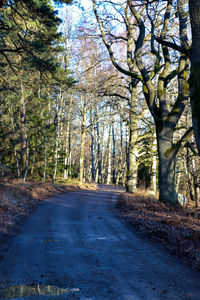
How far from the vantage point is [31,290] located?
364cm

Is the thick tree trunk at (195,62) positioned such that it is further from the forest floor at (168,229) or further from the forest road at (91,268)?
the forest road at (91,268)

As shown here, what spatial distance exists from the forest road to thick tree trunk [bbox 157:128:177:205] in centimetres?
413

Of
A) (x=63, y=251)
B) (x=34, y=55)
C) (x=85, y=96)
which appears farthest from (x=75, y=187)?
(x=63, y=251)

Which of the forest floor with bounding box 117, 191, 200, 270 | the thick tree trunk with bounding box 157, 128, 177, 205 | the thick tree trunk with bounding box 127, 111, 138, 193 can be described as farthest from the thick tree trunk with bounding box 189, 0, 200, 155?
the thick tree trunk with bounding box 127, 111, 138, 193

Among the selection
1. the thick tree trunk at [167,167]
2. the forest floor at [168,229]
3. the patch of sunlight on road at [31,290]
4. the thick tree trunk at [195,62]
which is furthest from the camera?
the thick tree trunk at [167,167]

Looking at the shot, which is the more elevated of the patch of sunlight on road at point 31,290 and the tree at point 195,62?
the tree at point 195,62

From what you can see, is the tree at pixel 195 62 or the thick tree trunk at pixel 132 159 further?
the thick tree trunk at pixel 132 159

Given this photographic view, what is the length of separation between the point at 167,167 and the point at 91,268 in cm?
721

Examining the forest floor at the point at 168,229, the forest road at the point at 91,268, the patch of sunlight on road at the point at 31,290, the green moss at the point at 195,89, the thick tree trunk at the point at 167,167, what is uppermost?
the green moss at the point at 195,89

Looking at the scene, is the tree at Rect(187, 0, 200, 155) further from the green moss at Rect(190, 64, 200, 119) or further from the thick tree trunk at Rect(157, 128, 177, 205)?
the thick tree trunk at Rect(157, 128, 177, 205)

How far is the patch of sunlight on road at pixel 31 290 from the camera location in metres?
3.51

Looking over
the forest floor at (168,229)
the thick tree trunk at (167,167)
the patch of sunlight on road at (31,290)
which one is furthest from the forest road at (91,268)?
the thick tree trunk at (167,167)

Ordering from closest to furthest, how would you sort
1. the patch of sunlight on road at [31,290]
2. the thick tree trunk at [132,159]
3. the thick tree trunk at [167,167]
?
the patch of sunlight on road at [31,290] < the thick tree trunk at [167,167] < the thick tree trunk at [132,159]

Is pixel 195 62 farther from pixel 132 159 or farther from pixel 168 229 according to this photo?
pixel 132 159
